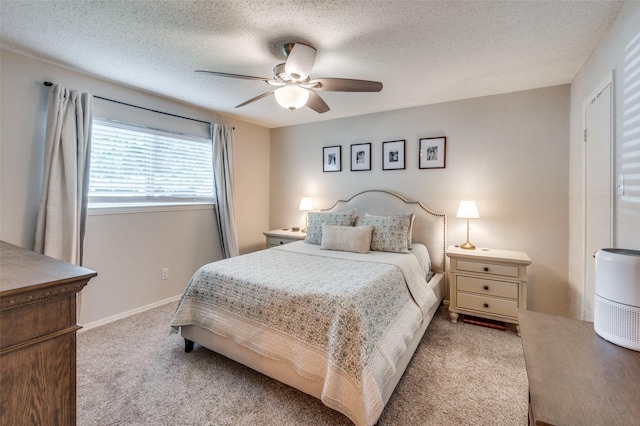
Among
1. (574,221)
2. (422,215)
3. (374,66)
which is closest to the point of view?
(374,66)

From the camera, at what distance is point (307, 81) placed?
2.06 m

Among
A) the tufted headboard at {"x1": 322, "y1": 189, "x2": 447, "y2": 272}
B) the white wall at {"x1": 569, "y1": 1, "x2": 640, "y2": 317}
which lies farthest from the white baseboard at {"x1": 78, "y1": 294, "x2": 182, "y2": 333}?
the white wall at {"x1": 569, "y1": 1, "x2": 640, "y2": 317}

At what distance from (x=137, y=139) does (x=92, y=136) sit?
0.41m

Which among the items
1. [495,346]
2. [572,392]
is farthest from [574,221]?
[572,392]

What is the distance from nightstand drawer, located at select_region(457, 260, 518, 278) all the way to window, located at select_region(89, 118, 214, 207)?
3.16 m

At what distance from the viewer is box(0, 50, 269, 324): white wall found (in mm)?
2223

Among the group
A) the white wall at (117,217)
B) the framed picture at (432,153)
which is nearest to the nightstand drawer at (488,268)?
the framed picture at (432,153)

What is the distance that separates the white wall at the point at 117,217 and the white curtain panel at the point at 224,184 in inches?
6.0

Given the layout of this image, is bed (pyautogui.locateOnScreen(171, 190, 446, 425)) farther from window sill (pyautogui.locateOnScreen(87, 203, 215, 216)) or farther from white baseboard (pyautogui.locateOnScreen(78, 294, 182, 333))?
window sill (pyautogui.locateOnScreen(87, 203, 215, 216))

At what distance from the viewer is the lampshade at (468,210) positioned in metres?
2.87

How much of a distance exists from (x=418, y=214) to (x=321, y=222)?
3.93 feet

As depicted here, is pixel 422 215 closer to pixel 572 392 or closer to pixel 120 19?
pixel 572 392

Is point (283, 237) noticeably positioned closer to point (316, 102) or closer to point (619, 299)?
point (316, 102)

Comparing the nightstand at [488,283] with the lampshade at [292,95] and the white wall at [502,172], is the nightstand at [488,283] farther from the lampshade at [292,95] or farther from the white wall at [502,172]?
the lampshade at [292,95]
